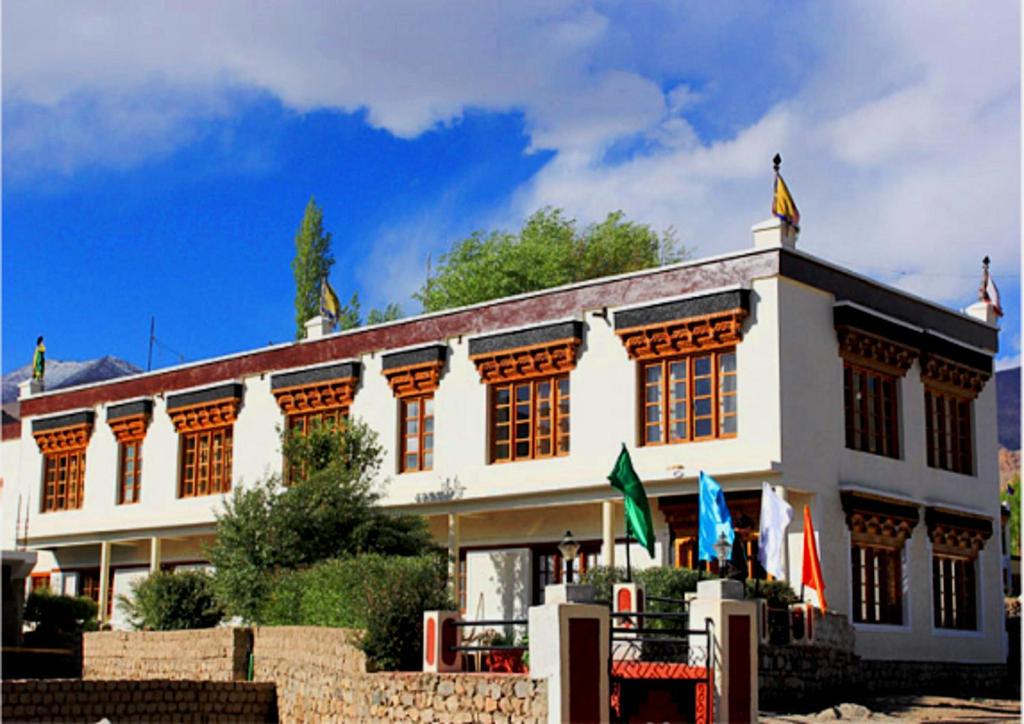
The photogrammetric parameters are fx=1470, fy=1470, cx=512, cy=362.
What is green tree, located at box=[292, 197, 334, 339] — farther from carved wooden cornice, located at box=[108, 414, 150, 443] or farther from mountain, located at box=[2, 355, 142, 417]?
mountain, located at box=[2, 355, 142, 417]

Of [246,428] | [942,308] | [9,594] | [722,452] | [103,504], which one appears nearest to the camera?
[722,452]

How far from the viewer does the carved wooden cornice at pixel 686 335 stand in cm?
2366

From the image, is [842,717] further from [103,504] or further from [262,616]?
[103,504]

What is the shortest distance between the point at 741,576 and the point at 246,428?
13729 millimetres

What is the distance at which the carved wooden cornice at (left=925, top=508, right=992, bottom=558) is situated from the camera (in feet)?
85.9

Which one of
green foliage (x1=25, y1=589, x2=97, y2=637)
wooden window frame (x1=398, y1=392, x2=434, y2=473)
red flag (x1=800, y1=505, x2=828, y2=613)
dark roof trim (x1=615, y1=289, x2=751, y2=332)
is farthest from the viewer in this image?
green foliage (x1=25, y1=589, x2=97, y2=637)

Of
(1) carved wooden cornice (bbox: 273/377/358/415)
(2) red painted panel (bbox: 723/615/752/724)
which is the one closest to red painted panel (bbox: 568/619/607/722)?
(2) red painted panel (bbox: 723/615/752/724)

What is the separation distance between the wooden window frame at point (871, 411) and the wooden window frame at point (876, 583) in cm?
168

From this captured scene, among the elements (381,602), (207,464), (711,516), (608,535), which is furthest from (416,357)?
(381,602)

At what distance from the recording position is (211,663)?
24281mm

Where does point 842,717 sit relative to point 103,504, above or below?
below

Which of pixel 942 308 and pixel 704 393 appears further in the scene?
pixel 942 308

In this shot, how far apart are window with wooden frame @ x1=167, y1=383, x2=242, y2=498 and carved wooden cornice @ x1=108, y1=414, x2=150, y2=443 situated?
1093 mm

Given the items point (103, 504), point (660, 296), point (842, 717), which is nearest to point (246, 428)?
point (103, 504)
